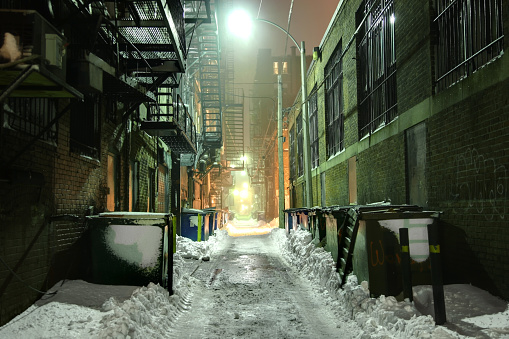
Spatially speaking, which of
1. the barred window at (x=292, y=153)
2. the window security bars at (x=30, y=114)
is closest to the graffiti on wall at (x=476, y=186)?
the window security bars at (x=30, y=114)

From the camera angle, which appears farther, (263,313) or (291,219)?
(291,219)

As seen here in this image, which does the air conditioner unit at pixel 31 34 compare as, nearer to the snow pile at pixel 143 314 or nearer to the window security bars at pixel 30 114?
the window security bars at pixel 30 114

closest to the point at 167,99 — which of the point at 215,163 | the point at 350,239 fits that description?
the point at 350,239

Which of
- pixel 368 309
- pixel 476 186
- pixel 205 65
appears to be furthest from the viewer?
pixel 205 65

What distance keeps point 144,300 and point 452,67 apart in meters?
6.78

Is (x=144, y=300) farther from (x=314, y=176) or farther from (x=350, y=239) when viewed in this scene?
(x=314, y=176)

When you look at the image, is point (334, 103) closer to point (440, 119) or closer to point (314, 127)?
point (314, 127)

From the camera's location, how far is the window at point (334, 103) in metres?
17.0

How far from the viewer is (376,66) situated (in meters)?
12.5

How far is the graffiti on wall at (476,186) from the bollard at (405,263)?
1.31 m

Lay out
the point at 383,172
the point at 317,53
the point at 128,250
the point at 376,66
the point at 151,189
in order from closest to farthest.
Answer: the point at 128,250 → the point at 383,172 → the point at 376,66 → the point at 151,189 → the point at 317,53

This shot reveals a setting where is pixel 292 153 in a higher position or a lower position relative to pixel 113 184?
higher

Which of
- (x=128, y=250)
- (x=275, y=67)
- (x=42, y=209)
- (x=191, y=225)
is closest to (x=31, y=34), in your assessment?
(x=42, y=209)

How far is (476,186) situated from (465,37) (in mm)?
2674
